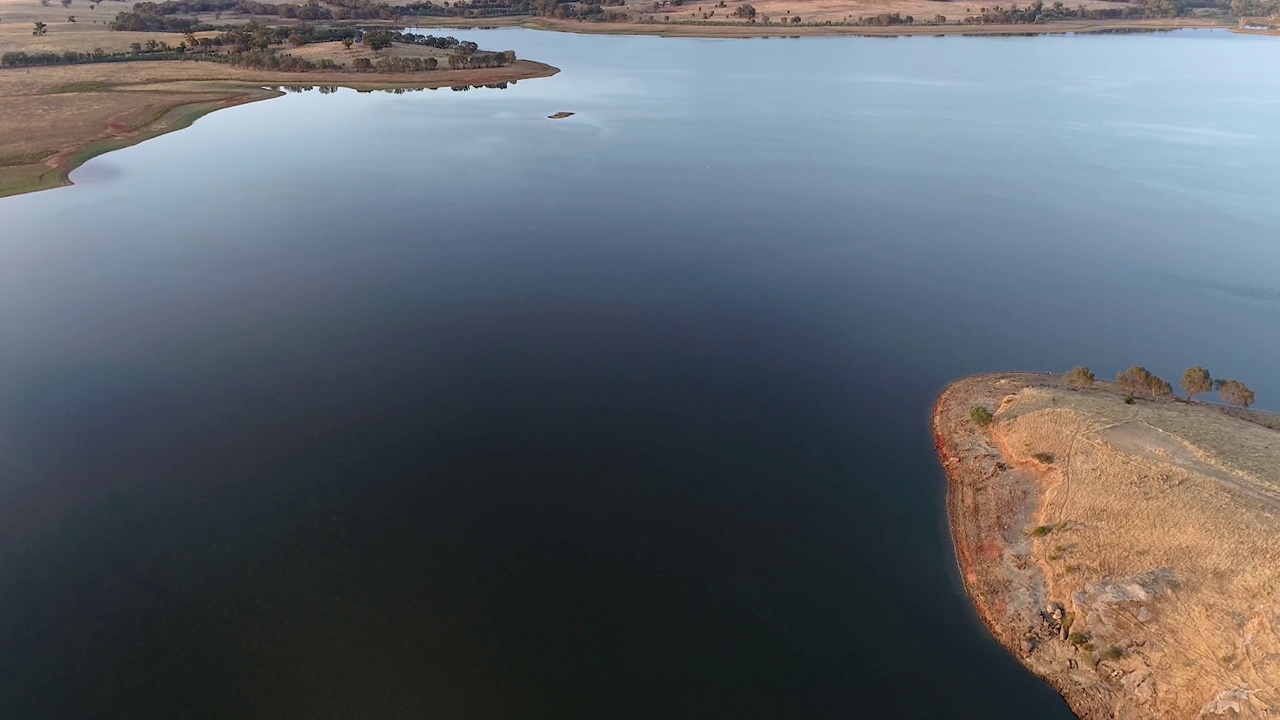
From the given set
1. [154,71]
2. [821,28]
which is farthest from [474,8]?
[154,71]

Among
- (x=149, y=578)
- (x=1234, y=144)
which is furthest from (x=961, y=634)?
(x=1234, y=144)

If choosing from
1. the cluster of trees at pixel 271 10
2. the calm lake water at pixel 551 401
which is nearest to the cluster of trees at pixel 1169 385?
the calm lake water at pixel 551 401

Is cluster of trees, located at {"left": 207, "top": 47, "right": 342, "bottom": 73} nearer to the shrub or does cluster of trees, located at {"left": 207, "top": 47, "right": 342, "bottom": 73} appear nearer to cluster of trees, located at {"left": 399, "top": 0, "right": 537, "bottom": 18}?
cluster of trees, located at {"left": 399, "top": 0, "right": 537, "bottom": 18}

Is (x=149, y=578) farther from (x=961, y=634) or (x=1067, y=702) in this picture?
(x=1067, y=702)

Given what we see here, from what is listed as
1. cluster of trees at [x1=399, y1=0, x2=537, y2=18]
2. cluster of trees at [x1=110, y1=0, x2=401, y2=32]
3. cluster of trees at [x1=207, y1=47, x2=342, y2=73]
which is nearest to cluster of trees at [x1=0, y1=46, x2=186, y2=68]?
cluster of trees at [x1=207, y1=47, x2=342, y2=73]

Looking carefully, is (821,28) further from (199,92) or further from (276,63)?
(199,92)

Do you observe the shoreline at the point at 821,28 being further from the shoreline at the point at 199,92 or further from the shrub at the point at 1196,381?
the shrub at the point at 1196,381
